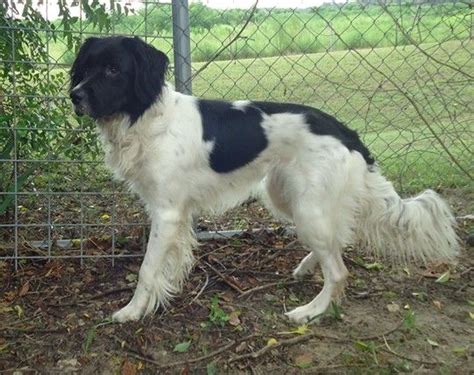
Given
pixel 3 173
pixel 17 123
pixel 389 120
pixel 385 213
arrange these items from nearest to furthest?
1. pixel 385 213
2. pixel 17 123
3. pixel 3 173
4. pixel 389 120

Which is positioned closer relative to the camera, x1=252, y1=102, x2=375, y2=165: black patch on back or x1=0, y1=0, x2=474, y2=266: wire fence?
x1=252, y1=102, x2=375, y2=165: black patch on back

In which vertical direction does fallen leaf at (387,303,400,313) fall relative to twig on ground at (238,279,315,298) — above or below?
above

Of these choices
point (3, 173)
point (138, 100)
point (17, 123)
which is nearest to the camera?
point (138, 100)

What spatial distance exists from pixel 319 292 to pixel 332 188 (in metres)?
0.69

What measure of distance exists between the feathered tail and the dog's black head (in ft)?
4.16

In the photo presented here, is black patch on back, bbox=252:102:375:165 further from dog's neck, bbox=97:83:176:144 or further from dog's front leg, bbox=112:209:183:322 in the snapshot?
dog's front leg, bbox=112:209:183:322

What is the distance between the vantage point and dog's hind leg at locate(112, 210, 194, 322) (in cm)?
316

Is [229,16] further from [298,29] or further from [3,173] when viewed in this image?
[3,173]

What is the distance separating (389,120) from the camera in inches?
185

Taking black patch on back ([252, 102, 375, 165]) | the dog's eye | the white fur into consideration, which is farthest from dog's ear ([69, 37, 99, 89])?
black patch on back ([252, 102, 375, 165])

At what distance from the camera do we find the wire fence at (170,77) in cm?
354

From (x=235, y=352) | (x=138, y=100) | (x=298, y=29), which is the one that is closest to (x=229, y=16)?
(x=298, y=29)

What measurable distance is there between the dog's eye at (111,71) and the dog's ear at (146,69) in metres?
0.10

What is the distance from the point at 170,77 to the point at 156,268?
1202 millimetres
